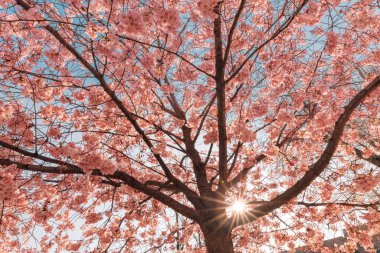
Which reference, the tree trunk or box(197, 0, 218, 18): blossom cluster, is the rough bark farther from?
box(197, 0, 218, 18): blossom cluster

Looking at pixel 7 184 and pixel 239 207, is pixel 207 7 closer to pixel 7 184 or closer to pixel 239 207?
pixel 239 207

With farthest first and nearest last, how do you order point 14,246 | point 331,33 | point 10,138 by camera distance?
point 14,246
point 331,33
point 10,138

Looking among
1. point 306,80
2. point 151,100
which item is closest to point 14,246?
point 151,100

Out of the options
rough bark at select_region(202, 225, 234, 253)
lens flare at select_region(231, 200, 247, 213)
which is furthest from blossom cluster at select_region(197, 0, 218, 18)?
rough bark at select_region(202, 225, 234, 253)

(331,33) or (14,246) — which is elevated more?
(331,33)

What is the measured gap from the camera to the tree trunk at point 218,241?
4570mm

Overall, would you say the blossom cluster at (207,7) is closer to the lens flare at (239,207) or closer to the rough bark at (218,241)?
the lens flare at (239,207)

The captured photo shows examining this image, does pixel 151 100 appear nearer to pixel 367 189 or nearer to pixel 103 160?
pixel 103 160

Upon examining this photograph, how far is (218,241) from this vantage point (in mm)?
4617

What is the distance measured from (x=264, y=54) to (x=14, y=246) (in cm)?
805

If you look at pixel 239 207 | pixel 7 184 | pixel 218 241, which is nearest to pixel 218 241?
pixel 218 241

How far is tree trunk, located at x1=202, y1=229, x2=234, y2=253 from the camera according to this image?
4.57 m

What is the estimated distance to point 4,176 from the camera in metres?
3.75

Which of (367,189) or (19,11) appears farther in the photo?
(367,189)
